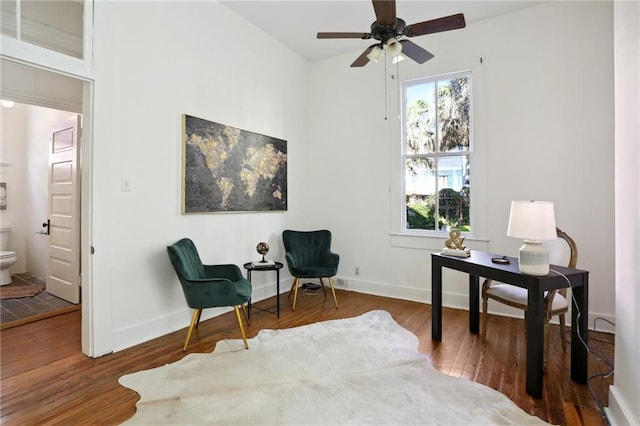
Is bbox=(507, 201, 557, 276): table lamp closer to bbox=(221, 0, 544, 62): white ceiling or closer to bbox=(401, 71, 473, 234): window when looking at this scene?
bbox=(401, 71, 473, 234): window

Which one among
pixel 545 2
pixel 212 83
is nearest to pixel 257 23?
pixel 212 83

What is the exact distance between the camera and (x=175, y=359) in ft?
8.15

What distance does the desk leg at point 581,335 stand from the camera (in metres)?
2.15

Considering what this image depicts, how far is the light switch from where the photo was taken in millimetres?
2671

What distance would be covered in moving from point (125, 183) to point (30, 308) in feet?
7.29

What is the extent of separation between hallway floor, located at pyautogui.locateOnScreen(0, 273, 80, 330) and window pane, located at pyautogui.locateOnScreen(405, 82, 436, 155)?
4488 mm

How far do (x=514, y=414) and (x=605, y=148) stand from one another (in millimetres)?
2751

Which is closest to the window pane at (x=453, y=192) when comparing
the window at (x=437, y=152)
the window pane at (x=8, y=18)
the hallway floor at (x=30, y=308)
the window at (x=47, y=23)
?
the window at (x=437, y=152)

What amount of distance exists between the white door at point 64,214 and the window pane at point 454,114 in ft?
14.2

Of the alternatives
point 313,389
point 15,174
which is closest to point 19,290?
point 15,174

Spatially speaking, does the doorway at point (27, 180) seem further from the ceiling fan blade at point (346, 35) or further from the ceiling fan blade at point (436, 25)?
the ceiling fan blade at point (436, 25)

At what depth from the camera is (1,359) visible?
8.09 ft

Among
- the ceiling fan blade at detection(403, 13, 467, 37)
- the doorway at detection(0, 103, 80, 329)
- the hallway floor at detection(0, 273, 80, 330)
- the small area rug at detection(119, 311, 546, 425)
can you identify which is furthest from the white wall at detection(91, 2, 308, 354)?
the doorway at detection(0, 103, 80, 329)

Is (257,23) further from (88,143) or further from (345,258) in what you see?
(345,258)
